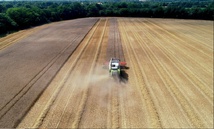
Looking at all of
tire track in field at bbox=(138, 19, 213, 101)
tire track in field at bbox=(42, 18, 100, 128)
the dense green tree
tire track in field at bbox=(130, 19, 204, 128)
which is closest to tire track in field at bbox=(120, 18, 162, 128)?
tire track in field at bbox=(130, 19, 204, 128)

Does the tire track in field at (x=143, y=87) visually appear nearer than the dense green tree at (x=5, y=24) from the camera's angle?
Yes

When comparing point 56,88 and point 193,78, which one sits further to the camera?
point 193,78

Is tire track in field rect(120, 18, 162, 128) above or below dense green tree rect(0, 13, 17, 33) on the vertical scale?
below

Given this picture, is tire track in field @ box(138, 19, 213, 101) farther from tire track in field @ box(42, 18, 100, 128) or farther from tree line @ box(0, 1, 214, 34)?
tree line @ box(0, 1, 214, 34)

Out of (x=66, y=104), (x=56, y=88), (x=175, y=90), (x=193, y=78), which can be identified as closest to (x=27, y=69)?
(x=56, y=88)

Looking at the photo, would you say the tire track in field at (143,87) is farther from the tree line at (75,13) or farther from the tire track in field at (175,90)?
the tree line at (75,13)

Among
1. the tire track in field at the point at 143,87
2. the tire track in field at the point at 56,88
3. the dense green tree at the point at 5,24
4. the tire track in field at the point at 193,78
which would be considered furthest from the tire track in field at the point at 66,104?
the dense green tree at the point at 5,24

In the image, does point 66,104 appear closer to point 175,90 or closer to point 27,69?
point 27,69

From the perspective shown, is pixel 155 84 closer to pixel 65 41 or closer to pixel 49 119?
pixel 49 119
